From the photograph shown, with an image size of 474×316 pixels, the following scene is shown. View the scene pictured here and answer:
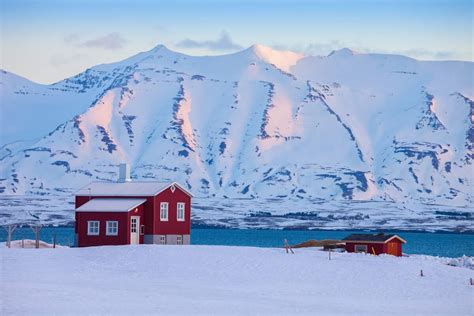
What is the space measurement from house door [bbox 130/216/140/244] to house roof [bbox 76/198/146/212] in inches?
41.9

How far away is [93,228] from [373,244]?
21.1 meters

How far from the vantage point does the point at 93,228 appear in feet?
274

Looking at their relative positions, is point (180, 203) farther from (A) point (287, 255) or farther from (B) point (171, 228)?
(A) point (287, 255)

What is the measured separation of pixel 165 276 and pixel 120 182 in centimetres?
3056

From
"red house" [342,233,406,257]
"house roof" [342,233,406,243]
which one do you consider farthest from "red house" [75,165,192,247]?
"house roof" [342,233,406,243]

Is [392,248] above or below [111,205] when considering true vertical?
below

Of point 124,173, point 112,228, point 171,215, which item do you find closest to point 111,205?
point 112,228

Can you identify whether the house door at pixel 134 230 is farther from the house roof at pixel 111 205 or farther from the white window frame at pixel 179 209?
the white window frame at pixel 179 209

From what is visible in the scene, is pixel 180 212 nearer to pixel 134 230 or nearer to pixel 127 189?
pixel 127 189

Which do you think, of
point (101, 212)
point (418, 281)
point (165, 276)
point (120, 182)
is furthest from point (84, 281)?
point (120, 182)

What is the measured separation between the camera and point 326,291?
57375 millimetres

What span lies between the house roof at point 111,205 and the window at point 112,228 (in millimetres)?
983

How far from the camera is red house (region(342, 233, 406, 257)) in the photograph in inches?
3258

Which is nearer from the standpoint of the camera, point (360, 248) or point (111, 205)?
point (360, 248)
